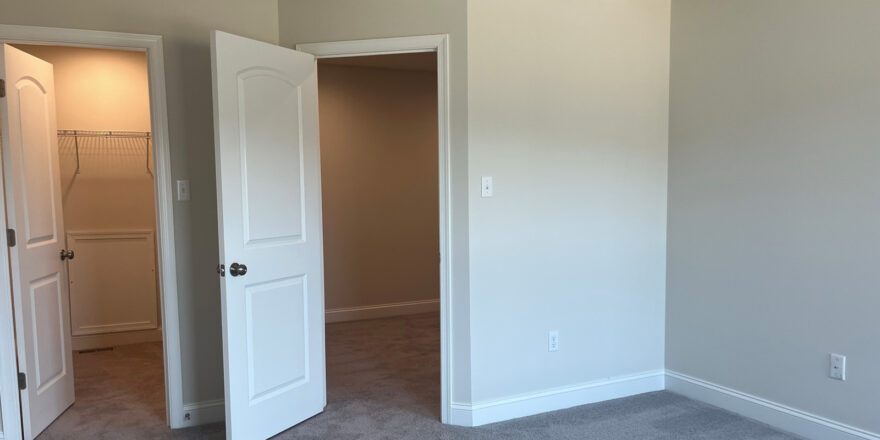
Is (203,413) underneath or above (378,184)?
underneath

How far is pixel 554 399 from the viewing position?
308cm

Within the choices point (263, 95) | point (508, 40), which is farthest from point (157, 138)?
point (508, 40)

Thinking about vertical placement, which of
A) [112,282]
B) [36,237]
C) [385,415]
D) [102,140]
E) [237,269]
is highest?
[102,140]

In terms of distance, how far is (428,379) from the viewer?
3596 millimetres

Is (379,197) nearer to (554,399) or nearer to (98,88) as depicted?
(98,88)

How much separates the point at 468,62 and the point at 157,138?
1708 mm

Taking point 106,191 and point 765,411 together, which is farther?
point 106,191

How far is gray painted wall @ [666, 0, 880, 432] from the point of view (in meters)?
2.45

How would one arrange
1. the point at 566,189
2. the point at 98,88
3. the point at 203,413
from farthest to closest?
the point at 98,88, the point at 566,189, the point at 203,413

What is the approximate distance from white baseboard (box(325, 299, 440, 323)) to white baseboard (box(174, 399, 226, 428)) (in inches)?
85.1

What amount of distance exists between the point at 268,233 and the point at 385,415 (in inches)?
49.4

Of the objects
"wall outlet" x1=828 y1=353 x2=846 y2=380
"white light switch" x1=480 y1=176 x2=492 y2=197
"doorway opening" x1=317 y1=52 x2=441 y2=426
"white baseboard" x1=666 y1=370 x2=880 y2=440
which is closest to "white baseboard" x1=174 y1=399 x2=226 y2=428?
"doorway opening" x1=317 y1=52 x2=441 y2=426

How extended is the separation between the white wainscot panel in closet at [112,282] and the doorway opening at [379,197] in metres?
1.53

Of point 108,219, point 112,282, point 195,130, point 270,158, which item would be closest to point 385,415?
point 270,158
